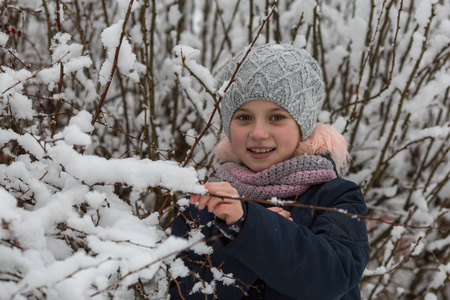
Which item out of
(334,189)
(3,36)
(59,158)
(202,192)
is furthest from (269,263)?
(3,36)

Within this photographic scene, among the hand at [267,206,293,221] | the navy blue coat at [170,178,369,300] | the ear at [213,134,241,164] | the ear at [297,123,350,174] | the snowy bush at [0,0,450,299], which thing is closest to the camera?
the snowy bush at [0,0,450,299]

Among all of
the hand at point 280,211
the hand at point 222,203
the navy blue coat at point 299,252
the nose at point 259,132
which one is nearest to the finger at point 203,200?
the hand at point 222,203

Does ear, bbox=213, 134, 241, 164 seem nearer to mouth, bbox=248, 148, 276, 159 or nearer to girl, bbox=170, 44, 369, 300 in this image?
girl, bbox=170, 44, 369, 300

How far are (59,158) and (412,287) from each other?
3182 mm

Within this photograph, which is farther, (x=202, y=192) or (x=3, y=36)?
(x=3, y=36)

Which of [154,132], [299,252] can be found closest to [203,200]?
[299,252]

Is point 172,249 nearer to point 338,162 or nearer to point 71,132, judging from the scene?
point 71,132

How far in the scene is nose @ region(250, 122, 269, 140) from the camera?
1.50 meters

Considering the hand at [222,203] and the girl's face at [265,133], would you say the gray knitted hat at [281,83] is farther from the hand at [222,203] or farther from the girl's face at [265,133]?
the hand at [222,203]

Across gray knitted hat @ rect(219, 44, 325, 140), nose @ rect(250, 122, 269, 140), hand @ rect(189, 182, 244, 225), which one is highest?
gray knitted hat @ rect(219, 44, 325, 140)

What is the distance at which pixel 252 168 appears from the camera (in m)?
1.61

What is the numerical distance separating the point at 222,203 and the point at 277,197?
45 centimetres

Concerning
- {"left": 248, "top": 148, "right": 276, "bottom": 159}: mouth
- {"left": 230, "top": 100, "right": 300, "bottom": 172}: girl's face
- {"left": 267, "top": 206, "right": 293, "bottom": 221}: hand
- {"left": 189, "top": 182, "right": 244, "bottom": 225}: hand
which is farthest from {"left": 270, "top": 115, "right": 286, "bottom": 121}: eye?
{"left": 189, "top": 182, "right": 244, "bottom": 225}: hand

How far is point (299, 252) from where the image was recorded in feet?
3.67
